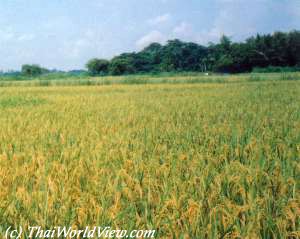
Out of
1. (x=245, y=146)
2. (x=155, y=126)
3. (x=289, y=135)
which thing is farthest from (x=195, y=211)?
(x=155, y=126)

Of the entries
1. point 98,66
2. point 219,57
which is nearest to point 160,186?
point 219,57

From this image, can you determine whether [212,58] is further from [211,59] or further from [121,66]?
[121,66]

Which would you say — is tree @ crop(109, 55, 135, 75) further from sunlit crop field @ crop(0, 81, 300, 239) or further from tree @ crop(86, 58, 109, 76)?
sunlit crop field @ crop(0, 81, 300, 239)

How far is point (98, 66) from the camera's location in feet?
206

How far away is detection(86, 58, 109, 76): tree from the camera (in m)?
62.5

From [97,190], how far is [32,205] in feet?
1.17

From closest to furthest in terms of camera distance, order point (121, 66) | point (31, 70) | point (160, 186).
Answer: point (160, 186)
point (121, 66)
point (31, 70)

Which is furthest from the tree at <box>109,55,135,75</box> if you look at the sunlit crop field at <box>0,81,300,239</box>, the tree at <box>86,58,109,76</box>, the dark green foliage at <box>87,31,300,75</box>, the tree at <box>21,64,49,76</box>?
the sunlit crop field at <box>0,81,300,239</box>

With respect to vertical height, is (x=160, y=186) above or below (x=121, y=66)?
below

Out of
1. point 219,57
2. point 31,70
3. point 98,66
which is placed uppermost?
point 219,57

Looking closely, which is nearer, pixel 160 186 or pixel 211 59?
pixel 160 186

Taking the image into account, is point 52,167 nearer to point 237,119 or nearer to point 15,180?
point 15,180

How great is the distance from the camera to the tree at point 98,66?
6253 cm

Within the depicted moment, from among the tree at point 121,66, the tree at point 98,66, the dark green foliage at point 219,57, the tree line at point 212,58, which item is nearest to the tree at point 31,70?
the tree line at point 212,58
